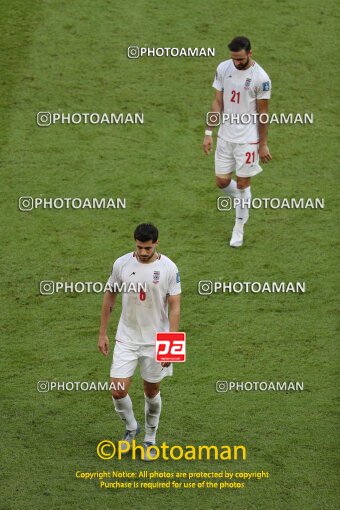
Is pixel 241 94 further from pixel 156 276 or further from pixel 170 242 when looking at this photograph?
pixel 156 276

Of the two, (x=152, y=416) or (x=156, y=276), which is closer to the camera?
(x=156, y=276)

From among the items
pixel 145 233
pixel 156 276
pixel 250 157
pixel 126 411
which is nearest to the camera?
pixel 145 233

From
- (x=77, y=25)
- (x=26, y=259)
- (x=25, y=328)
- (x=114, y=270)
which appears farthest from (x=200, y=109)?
(x=114, y=270)

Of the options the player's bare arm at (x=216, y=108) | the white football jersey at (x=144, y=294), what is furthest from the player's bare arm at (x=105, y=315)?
the player's bare arm at (x=216, y=108)

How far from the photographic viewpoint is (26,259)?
14383mm

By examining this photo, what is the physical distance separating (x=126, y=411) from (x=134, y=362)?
0.45 m

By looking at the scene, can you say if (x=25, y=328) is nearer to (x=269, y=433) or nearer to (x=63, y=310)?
(x=63, y=310)

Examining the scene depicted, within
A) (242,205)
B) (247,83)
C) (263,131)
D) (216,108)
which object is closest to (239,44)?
(247,83)

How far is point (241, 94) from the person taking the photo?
1389 centimetres

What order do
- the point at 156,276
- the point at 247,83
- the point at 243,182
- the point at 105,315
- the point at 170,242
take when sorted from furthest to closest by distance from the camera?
the point at 170,242 → the point at 243,182 → the point at 247,83 → the point at 105,315 → the point at 156,276

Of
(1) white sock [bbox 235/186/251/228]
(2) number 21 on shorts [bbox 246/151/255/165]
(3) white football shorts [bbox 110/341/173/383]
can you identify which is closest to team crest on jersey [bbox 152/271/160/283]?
(3) white football shorts [bbox 110/341/173/383]

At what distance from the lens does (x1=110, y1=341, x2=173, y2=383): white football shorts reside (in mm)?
11094

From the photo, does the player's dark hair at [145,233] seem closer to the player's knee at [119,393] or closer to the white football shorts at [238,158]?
the player's knee at [119,393]

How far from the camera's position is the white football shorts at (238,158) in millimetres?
14094
